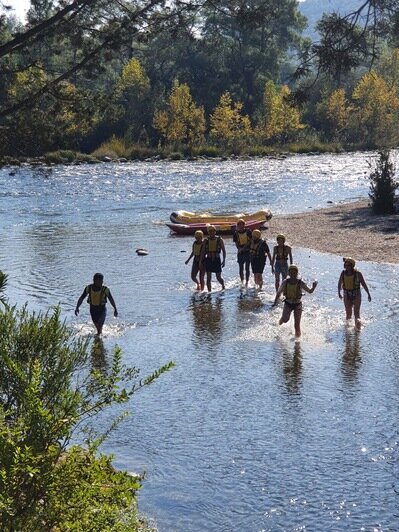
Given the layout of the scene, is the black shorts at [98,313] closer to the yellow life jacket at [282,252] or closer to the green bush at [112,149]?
the yellow life jacket at [282,252]

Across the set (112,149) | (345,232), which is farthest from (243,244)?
(112,149)

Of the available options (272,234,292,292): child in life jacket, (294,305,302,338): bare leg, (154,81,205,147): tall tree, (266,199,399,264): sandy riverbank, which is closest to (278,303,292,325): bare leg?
(294,305,302,338): bare leg

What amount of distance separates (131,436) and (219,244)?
31.2ft

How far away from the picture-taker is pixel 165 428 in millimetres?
12203

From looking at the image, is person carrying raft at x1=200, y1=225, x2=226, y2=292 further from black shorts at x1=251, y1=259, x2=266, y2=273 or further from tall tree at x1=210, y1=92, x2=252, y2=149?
tall tree at x1=210, y1=92, x2=252, y2=149

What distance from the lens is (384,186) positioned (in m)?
34.3

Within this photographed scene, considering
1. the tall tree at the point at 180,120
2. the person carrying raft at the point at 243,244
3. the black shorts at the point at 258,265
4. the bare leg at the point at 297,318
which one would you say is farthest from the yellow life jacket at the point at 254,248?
the tall tree at the point at 180,120

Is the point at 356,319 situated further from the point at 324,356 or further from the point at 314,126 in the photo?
the point at 314,126

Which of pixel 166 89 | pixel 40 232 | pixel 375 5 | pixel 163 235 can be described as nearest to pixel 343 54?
pixel 375 5

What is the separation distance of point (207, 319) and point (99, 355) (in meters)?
3.44

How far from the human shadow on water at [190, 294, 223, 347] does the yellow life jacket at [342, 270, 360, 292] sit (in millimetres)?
2701

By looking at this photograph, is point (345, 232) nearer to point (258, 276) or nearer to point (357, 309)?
point (258, 276)

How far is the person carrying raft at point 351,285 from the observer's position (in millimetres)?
17016

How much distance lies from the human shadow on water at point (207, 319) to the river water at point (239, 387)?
1.8 inches
